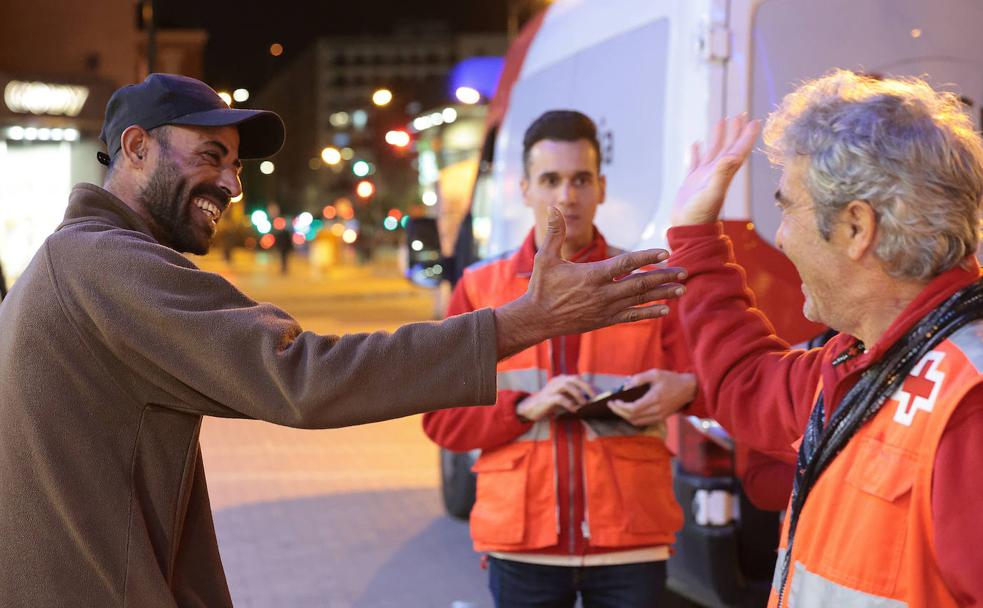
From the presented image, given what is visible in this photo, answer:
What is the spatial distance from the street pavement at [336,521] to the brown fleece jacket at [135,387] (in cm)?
411

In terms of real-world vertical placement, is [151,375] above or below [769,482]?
above

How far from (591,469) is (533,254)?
69 centimetres

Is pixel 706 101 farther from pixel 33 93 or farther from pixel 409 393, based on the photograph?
pixel 33 93

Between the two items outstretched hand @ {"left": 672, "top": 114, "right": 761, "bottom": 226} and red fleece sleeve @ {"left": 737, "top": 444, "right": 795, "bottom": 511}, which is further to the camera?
red fleece sleeve @ {"left": 737, "top": 444, "right": 795, "bottom": 511}

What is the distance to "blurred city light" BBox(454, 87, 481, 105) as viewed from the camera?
8.64m

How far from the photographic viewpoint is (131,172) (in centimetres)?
253

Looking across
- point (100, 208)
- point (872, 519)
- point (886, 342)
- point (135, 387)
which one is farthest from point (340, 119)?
point (872, 519)

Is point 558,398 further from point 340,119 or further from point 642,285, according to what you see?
point 340,119

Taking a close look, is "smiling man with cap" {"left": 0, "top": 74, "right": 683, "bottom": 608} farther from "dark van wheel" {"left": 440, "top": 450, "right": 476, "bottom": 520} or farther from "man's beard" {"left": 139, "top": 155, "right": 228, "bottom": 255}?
"dark van wheel" {"left": 440, "top": 450, "right": 476, "bottom": 520}

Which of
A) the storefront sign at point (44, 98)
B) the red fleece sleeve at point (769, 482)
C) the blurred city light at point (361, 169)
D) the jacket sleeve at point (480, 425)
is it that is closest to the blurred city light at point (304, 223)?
the blurred city light at point (361, 169)

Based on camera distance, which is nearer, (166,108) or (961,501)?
(961,501)

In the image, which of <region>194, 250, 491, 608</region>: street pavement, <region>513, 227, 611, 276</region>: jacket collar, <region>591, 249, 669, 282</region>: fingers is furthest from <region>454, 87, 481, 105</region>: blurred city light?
<region>591, 249, 669, 282</region>: fingers

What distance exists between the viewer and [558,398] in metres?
3.40

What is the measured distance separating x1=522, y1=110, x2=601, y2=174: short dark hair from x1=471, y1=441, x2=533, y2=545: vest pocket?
91 cm
